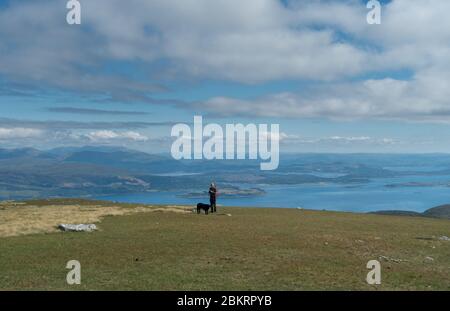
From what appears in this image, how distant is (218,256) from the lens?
2614 cm

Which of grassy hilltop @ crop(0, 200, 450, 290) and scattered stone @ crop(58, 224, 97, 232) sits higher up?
scattered stone @ crop(58, 224, 97, 232)

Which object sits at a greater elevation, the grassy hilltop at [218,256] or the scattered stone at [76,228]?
the scattered stone at [76,228]

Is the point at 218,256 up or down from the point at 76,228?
down

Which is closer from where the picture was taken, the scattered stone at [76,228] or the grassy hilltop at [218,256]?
the grassy hilltop at [218,256]

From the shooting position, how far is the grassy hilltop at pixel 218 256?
20109 mm

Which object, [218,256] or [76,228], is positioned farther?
[76,228]

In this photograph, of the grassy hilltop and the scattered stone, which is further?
the scattered stone

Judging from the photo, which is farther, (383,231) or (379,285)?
(383,231)

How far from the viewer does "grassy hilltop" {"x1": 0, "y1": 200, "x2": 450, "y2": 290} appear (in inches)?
792
